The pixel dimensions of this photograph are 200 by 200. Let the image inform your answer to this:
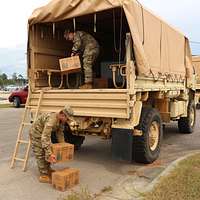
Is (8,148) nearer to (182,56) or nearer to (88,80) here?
(88,80)

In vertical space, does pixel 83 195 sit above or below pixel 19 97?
below

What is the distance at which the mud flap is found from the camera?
6133mm

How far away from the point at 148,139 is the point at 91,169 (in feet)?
4.03

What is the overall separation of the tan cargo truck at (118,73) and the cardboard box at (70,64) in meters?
0.34

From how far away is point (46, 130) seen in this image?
18.4ft

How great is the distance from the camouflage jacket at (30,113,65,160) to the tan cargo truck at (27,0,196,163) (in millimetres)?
875

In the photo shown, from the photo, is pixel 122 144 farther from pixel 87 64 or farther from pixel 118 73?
pixel 87 64

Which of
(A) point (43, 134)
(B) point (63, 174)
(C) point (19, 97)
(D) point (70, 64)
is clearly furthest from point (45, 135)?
(C) point (19, 97)

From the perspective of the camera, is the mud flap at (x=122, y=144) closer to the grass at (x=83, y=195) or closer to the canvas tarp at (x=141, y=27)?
the grass at (x=83, y=195)

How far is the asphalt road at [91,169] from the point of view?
17.7 feet

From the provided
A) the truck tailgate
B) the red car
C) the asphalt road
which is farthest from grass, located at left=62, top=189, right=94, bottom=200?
the red car

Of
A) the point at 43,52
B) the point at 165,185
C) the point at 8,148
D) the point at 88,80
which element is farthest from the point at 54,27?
the point at 165,185

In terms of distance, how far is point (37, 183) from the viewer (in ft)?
18.8

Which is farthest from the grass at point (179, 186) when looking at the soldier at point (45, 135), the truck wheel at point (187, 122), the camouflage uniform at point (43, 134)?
the truck wheel at point (187, 122)
